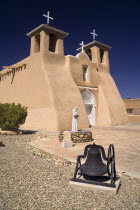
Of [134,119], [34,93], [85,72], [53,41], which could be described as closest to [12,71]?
[53,41]

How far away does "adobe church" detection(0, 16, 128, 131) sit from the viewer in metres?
15.2

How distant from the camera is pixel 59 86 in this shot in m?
15.8

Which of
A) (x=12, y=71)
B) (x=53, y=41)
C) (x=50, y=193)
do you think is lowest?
(x=50, y=193)

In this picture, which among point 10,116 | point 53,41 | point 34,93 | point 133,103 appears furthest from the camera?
point 133,103

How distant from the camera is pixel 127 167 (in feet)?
17.3

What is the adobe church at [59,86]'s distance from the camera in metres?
15.2

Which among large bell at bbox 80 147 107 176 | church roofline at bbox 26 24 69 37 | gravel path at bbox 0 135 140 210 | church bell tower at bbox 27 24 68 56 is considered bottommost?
gravel path at bbox 0 135 140 210

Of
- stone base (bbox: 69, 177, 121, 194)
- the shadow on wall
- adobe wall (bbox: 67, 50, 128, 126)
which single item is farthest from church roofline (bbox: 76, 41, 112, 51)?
stone base (bbox: 69, 177, 121, 194)

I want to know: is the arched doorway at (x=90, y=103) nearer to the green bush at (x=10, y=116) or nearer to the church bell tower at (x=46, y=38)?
the church bell tower at (x=46, y=38)

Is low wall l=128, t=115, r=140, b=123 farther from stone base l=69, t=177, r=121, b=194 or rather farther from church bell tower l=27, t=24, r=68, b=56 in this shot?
stone base l=69, t=177, r=121, b=194

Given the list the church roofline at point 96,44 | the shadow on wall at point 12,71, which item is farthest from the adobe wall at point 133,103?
the shadow on wall at point 12,71

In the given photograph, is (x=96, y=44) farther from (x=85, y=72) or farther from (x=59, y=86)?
(x=59, y=86)

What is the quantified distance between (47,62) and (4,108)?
6241mm

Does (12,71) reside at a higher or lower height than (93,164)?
higher
